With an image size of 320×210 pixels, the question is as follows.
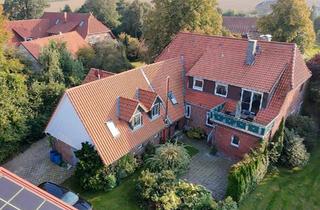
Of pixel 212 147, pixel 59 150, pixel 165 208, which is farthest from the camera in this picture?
pixel 212 147

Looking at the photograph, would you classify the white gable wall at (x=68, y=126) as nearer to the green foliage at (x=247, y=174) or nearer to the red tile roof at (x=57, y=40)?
the green foliage at (x=247, y=174)

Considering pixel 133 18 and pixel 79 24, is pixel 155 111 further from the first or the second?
pixel 133 18

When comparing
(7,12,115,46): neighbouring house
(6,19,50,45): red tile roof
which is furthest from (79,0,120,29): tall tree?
(6,19,50,45): red tile roof

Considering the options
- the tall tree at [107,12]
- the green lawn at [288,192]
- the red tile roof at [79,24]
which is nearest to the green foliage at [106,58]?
the red tile roof at [79,24]

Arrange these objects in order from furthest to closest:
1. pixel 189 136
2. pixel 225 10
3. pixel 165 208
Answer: pixel 225 10 → pixel 189 136 → pixel 165 208

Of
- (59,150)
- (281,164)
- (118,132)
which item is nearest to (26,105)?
(59,150)

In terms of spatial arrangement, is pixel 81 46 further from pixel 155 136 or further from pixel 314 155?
pixel 314 155
